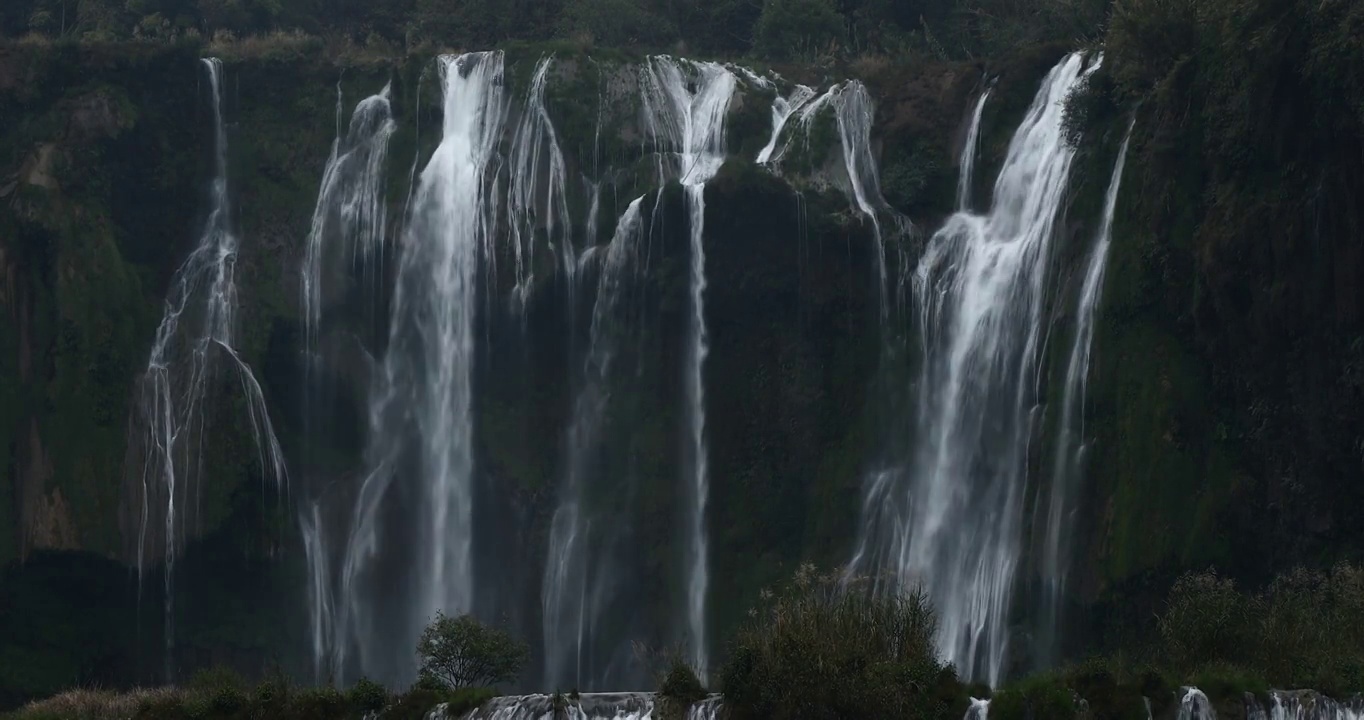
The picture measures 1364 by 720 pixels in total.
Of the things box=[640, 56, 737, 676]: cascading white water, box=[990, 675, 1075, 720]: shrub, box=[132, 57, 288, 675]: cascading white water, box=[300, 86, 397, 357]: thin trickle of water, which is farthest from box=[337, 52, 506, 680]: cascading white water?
box=[990, 675, 1075, 720]: shrub

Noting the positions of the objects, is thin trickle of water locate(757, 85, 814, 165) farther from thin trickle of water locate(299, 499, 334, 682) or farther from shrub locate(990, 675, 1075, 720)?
shrub locate(990, 675, 1075, 720)

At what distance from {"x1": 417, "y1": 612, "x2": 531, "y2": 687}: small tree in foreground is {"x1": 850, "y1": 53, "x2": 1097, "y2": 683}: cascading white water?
965 cm

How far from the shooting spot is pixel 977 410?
51.7 meters

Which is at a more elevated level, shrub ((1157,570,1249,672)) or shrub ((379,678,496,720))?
shrub ((1157,570,1249,672))

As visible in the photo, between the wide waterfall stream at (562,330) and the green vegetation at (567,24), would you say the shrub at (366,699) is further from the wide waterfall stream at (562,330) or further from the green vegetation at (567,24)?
the green vegetation at (567,24)

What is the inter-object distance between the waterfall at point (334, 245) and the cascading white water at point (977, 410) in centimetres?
1493

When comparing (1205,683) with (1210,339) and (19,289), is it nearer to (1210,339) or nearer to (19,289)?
(1210,339)

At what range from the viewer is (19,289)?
58812 millimetres

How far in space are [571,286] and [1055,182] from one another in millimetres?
13988

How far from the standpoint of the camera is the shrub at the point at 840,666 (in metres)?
37.0

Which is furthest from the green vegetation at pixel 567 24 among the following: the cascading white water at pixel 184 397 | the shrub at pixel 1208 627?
the shrub at pixel 1208 627

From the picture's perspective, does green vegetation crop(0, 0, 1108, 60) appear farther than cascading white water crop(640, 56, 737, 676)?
Yes

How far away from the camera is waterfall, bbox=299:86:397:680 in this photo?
58219 mm

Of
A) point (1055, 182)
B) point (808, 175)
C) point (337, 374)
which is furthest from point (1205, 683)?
→ point (337, 374)
